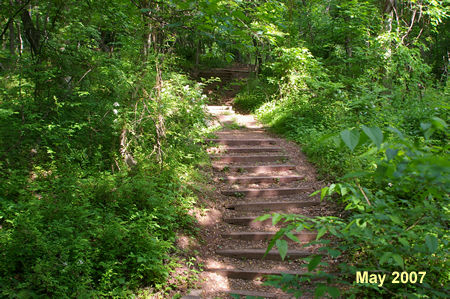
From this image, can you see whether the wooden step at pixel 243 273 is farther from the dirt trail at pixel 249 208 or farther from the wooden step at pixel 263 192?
the wooden step at pixel 263 192

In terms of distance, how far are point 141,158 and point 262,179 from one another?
256cm

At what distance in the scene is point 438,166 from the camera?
121 cm

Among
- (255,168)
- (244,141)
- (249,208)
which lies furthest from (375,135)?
(244,141)

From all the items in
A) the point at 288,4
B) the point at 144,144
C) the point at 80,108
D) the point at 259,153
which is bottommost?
the point at 259,153

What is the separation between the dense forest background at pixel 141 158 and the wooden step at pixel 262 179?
2.07 ft

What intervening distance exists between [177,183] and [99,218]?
4.99 ft

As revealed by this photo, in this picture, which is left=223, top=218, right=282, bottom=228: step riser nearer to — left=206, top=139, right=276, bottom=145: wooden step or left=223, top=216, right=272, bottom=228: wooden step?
left=223, top=216, right=272, bottom=228: wooden step

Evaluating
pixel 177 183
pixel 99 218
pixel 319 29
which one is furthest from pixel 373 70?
pixel 99 218

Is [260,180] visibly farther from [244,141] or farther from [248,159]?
[244,141]

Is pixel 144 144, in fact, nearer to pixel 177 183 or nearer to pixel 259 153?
pixel 177 183

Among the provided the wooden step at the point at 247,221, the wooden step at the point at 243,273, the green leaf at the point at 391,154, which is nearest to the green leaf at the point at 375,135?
the green leaf at the point at 391,154

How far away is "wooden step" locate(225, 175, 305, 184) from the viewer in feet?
20.9

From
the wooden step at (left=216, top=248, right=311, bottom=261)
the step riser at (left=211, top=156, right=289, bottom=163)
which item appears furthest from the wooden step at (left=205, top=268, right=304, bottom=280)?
the step riser at (left=211, top=156, right=289, bottom=163)

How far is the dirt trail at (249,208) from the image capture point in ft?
13.5
